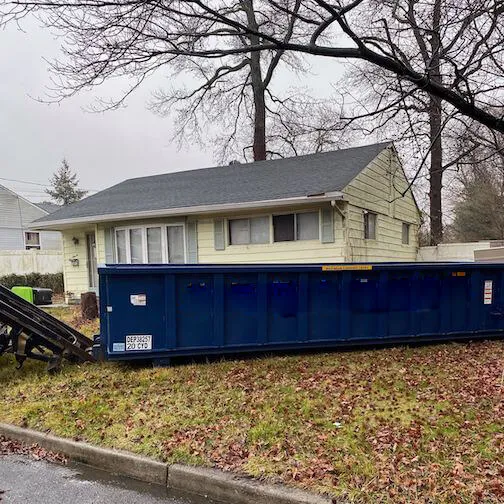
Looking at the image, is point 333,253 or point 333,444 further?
point 333,253

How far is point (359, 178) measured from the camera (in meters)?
10.5

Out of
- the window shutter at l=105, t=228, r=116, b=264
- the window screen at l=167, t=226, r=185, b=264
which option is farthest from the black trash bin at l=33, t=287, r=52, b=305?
the window screen at l=167, t=226, r=185, b=264

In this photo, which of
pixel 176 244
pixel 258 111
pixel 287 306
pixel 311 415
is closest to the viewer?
pixel 311 415

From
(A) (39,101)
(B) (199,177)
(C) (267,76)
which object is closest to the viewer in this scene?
(A) (39,101)

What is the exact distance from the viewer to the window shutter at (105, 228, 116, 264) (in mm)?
12570

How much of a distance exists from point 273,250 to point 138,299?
5.19 m

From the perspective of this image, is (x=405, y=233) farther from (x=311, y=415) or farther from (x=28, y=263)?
(x=28, y=263)

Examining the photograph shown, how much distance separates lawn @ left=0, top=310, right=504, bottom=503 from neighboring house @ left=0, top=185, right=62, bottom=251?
27237 millimetres

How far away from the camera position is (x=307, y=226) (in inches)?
396

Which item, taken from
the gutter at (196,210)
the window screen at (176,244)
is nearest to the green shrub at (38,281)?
the gutter at (196,210)

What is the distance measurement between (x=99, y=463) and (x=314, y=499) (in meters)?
1.87

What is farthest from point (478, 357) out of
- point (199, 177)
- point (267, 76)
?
point (267, 76)

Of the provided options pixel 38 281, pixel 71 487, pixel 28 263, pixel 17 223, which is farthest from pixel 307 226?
pixel 17 223

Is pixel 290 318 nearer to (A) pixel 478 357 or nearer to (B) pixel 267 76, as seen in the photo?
(A) pixel 478 357
